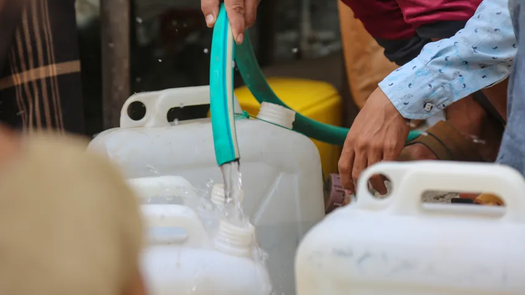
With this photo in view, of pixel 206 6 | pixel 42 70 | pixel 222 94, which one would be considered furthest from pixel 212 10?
pixel 42 70

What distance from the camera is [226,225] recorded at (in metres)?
0.56

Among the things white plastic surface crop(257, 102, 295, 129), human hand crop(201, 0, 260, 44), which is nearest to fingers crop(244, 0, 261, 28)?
human hand crop(201, 0, 260, 44)

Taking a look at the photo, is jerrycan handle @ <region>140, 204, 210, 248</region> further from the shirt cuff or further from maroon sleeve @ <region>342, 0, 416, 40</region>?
maroon sleeve @ <region>342, 0, 416, 40</region>

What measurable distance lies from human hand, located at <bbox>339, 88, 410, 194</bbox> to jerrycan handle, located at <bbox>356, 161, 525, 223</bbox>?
0.28 m

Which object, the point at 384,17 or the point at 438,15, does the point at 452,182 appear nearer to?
the point at 438,15

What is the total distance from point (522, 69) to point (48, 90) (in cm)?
80

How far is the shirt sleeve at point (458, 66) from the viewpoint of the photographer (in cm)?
64

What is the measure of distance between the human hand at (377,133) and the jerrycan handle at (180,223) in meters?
0.21

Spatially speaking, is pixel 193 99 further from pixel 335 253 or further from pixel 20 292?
pixel 20 292

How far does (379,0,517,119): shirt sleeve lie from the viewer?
0.64 metres

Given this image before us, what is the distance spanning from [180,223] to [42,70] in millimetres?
593

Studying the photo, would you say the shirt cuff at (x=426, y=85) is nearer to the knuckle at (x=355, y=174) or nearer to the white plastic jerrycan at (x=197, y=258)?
the knuckle at (x=355, y=174)

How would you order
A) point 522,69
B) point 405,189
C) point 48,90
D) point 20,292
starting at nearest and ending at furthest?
point 20,292
point 405,189
point 522,69
point 48,90

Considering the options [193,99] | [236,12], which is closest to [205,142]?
[193,99]
